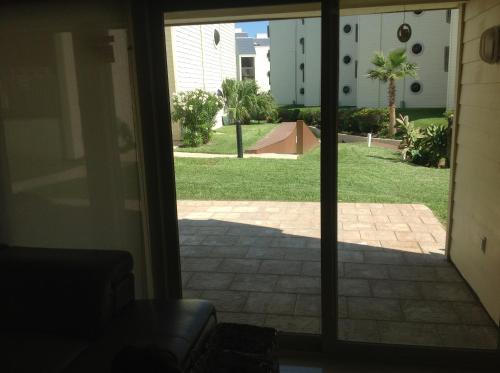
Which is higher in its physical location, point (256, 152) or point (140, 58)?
point (140, 58)

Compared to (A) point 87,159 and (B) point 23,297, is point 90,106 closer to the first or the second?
(A) point 87,159

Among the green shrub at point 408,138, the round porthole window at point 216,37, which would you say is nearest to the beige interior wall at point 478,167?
the green shrub at point 408,138

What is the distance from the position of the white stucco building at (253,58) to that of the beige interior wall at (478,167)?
18575 millimetres

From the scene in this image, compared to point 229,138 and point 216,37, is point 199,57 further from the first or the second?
point 229,138

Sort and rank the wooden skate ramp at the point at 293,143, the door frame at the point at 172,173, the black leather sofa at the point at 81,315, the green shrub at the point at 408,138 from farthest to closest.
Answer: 1. the wooden skate ramp at the point at 293,143
2. the green shrub at the point at 408,138
3. the door frame at the point at 172,173
4. the black leather sofa at the point at 81,315

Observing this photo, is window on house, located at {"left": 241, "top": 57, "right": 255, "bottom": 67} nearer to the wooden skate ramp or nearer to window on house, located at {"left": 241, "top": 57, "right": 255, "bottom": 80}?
window on house, located at {"left": 241, "top": 57, "right": 255, "bottom": 80}

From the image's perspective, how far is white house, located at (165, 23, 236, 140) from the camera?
10.6m

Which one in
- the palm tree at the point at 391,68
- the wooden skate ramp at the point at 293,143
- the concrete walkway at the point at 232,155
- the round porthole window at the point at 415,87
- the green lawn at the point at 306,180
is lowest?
the green lawn at the point at 306,180

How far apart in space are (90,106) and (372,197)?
4.68 meters

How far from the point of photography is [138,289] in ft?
8.53

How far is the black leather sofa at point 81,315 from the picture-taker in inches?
65.6

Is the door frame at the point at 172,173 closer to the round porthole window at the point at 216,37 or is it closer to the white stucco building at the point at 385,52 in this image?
the round porthole window at the point at 216,37

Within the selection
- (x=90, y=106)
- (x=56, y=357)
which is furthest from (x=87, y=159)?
(x=56, y=357)

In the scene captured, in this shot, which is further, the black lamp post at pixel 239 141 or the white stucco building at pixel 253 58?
the white stucco building at pixel 253 58
